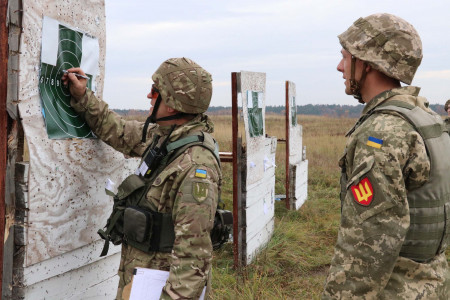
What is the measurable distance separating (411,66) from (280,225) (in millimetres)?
4759

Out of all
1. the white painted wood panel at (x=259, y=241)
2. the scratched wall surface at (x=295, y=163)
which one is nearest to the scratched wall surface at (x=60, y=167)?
the white painted wood panel at (x=259, y=241)

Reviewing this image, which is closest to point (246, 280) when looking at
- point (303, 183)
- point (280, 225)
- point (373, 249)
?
point (280, 225)

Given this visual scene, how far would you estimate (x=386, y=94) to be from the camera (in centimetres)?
221

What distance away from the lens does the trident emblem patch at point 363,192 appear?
1949 mm

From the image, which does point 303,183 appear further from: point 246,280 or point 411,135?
point 411,135

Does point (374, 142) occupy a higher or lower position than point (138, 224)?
higher

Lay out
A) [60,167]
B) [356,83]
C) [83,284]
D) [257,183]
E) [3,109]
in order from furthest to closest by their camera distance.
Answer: [257,183], [83,284], [60,167], [356,83], [3,109]

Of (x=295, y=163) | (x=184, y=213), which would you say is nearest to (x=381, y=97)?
(x=184, y=213)

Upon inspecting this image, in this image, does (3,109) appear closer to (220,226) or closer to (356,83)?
(220,226)

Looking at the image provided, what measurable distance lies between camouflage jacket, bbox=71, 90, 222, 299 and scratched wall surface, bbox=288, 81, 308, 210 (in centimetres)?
544

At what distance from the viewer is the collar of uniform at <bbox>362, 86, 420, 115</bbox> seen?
2197 mm

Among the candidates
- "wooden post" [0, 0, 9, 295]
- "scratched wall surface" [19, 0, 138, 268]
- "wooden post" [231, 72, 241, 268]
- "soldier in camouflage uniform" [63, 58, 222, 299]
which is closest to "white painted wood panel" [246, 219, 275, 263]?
"wooden post" [231, 72, 241, 268]

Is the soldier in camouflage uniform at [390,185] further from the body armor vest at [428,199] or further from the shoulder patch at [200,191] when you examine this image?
the shoulder patch at [200,191]

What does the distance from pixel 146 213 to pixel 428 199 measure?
1292mm
